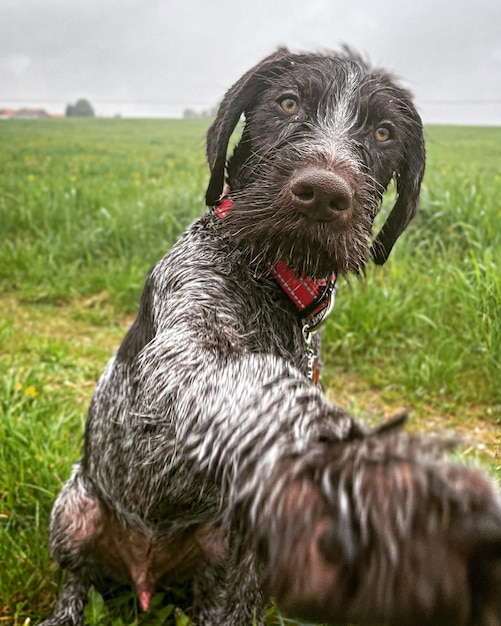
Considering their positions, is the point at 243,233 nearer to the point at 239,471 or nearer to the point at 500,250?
the point at 239,471

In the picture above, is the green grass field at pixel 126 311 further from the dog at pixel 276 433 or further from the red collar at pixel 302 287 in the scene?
the dog at pixel 276 433

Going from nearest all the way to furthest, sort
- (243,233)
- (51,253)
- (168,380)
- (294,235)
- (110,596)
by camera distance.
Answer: (168,380), (294,235), (243,233), (110,596), (51,253)

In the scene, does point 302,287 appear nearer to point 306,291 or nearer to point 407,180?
point 306,291

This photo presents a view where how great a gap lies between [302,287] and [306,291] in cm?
3

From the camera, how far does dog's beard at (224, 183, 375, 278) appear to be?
6.88 feet

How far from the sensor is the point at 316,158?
6.91 ft

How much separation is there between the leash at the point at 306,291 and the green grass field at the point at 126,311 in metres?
0.14

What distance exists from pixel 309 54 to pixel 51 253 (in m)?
5.11

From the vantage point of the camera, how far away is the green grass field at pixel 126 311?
340cm

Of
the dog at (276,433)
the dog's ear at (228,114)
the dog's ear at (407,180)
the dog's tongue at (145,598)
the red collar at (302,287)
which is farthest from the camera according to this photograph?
the dog's tongue at (145,598)

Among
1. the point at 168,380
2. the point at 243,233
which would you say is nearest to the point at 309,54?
the point at 243,233

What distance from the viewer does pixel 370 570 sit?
120 cm

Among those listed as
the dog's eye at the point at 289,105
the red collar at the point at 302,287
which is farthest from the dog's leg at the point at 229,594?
the dog's eye at the point at 289,105

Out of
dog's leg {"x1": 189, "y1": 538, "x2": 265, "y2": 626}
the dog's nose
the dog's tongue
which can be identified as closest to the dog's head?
the dog's nose
